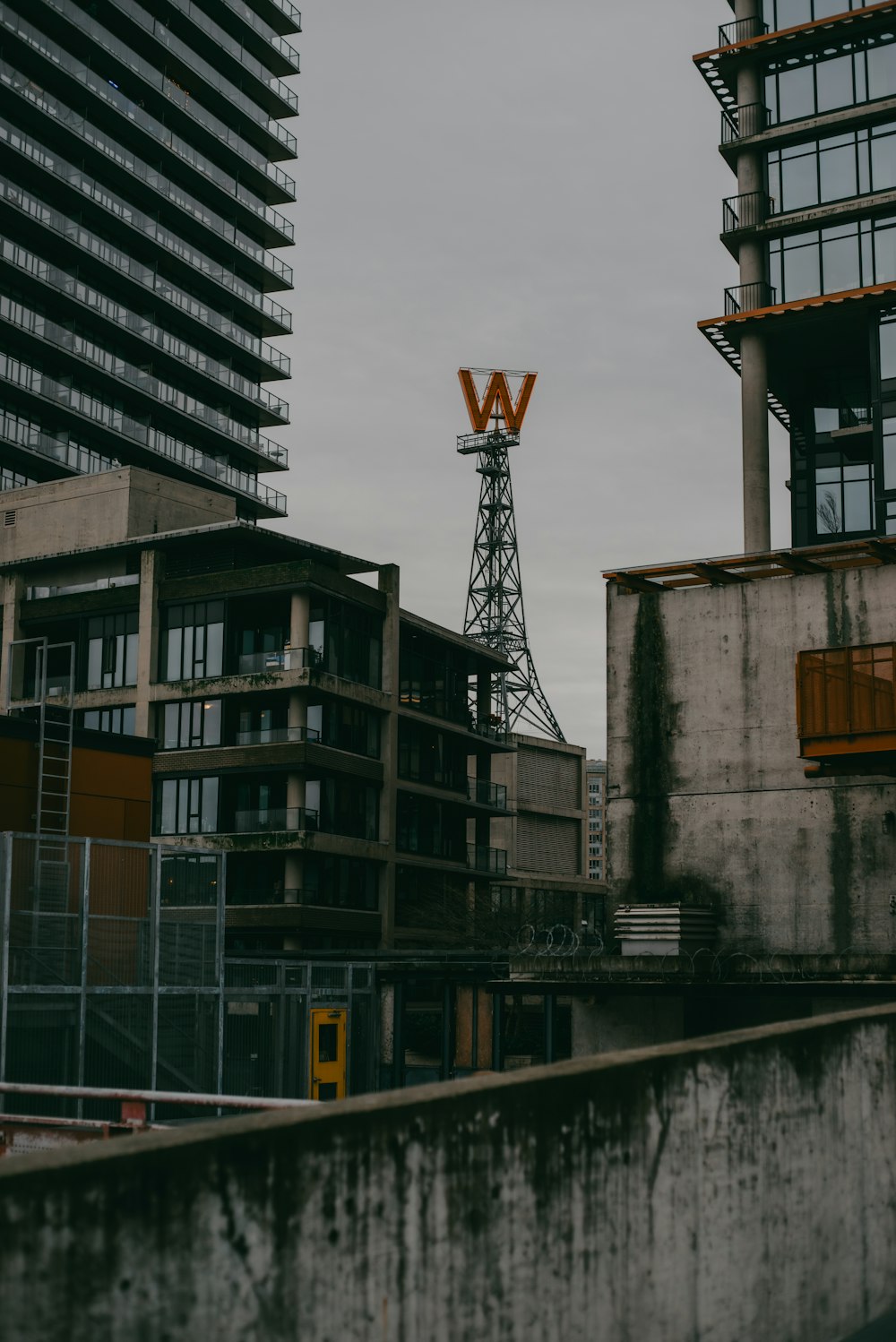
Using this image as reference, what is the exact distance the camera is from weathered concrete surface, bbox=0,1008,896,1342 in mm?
4633

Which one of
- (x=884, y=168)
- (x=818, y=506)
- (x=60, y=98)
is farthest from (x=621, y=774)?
(x=60, y=98)

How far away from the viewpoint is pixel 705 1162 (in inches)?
298

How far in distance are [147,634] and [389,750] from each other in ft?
38.1

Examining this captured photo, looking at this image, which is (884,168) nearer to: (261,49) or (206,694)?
(206,694)

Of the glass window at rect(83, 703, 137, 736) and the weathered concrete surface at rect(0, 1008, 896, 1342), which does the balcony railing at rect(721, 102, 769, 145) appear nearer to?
the glass window at rect(83, 703, 137, 736)

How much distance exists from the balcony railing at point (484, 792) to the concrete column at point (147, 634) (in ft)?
57.9

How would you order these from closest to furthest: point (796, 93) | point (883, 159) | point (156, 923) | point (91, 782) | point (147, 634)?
point (156, 923) < point (91, 782) < point (883, 159) < point (796, 93) < point (147, 634)

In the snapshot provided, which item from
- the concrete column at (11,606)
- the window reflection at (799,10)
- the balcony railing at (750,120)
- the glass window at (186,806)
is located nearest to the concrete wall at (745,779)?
the balcony railing at (750,120)

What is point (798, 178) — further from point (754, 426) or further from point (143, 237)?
point (143, 237)

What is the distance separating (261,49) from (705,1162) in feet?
339

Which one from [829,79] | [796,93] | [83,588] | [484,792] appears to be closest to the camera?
[829,79]

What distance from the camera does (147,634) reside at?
200ft

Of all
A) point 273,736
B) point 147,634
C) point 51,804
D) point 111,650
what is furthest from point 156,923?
point 111,650

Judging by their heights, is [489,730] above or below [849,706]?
above
